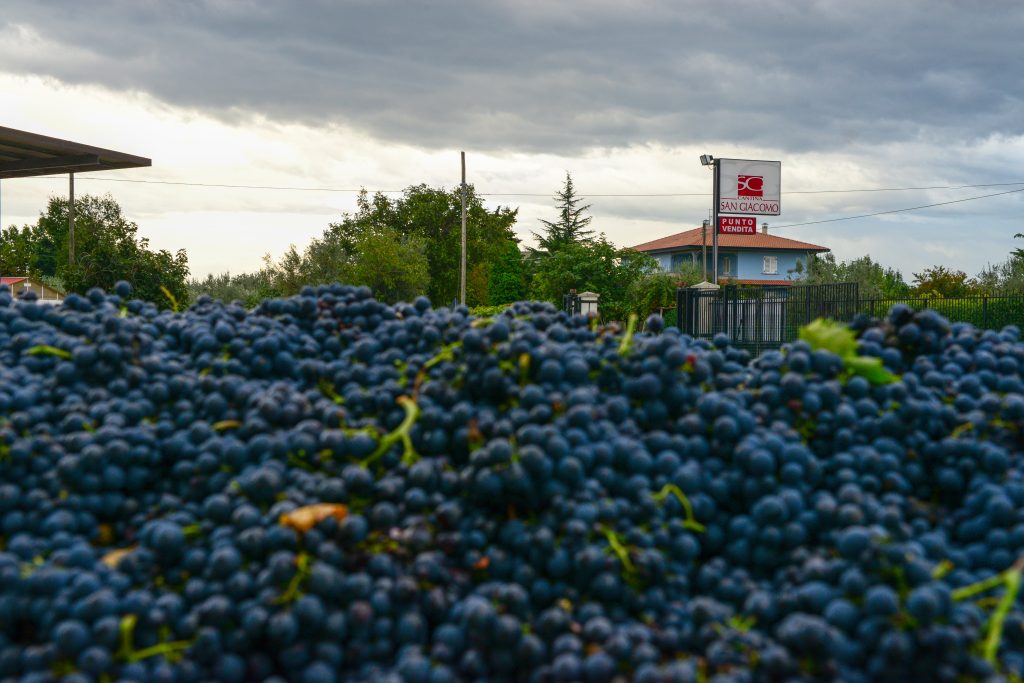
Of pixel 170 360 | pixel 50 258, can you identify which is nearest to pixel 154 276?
pixel 170 360

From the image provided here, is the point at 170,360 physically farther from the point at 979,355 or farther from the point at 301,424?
the point at 979,355

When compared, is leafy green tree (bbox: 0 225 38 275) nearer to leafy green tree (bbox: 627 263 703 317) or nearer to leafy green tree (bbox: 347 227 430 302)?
leafy green tree (bbox: 347 227 430 302)

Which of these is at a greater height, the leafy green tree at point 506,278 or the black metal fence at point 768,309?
the leafy green tree at point 506,278

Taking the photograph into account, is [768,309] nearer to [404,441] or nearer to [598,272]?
[598,272]

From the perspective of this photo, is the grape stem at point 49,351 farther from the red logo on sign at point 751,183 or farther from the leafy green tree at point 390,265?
the leafy green tree at point 390,265

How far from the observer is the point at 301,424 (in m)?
1.46

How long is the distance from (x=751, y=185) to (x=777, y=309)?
1414 cm

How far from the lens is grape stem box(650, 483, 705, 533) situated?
4.38 ft

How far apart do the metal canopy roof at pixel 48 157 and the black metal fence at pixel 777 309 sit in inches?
487

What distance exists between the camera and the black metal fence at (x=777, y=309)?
62.3 feet

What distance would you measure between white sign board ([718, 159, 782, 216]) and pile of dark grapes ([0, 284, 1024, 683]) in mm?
32372

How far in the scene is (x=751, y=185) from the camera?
32812 mm

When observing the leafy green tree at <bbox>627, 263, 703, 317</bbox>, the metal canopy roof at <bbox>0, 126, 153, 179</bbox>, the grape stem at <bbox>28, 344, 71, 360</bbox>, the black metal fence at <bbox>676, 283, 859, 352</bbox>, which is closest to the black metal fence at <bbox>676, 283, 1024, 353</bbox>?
the black metal fence at <bbox>676, 283, 859, 352</bbox>

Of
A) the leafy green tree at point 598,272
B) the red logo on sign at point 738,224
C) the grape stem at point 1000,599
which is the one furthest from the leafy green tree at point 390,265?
the grape stem at point 1000,599
